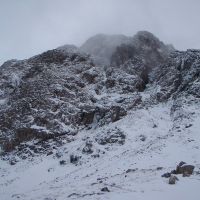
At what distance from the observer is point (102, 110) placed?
133 feet

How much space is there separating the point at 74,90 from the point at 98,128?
27.3ft

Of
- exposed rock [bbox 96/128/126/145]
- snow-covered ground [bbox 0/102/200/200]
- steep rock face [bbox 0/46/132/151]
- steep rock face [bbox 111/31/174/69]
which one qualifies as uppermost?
steep rock face [bbox 111/31/174/69]

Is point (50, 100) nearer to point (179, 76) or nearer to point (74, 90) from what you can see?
point (74, 90)

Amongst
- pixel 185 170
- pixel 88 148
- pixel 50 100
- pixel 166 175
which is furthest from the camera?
pixel 50 100

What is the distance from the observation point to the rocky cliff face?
1532 inches

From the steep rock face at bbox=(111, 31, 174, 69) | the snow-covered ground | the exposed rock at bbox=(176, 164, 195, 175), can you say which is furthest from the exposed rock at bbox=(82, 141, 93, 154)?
the steep rock face at bbox=(111, 31, 174, 69)

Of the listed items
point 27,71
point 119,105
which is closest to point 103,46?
point 27,71

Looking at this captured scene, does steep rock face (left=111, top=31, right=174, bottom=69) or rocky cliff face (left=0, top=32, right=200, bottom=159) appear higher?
steep rock face (left=111, top=31, right=174, bottom=69)

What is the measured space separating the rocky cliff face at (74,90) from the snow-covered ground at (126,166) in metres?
2.61

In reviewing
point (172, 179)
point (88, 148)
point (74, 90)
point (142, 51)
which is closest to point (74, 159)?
point (88, 148)

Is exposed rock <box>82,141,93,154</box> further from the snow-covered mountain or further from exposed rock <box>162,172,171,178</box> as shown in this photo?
exposed rock <box>162,172,171,178</box>

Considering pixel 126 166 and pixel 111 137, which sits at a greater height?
pixel 111 137

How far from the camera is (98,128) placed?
3800 cm

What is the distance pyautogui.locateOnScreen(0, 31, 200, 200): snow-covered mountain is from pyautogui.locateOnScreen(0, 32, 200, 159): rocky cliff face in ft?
0.41
